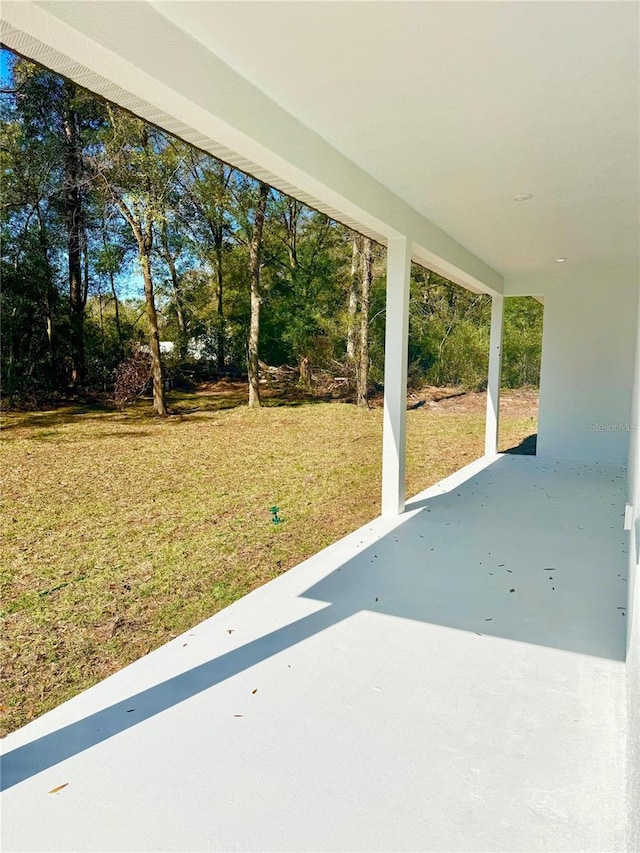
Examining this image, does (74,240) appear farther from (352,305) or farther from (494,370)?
(494,370)

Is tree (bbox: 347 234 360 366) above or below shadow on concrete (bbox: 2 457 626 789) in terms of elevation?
above

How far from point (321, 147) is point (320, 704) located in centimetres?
271

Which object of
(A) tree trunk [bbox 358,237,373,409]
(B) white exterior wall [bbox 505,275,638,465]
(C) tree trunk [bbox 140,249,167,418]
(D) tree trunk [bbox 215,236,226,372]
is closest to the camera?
(C) tree trunk [bbox 140,249,167,418]

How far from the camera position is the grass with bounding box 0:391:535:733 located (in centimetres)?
342

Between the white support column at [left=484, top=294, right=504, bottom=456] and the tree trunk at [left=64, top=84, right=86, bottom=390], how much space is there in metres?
5.31

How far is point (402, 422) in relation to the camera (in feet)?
15.1

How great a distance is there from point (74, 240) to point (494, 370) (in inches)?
216

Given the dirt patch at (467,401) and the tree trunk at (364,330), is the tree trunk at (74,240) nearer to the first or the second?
the tree trunk at (364,330)

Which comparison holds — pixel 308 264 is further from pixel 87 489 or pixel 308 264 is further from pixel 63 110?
pixel 87 489

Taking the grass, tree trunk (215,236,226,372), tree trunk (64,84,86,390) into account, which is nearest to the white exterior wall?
the grass

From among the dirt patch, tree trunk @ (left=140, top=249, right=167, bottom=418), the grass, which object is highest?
tree trunk @ (left=140, top=249, right=167, bottom=418)

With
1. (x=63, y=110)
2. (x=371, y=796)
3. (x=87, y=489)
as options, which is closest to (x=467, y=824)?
(x=371, y=796)

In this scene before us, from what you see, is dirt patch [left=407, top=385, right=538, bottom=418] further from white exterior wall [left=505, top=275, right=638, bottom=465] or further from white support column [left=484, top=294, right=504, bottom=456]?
white exterior wall [left=505, top=275, right=638, bottom=465]

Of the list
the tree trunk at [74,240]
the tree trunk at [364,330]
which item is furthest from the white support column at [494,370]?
the tree trunk at [74,240]
